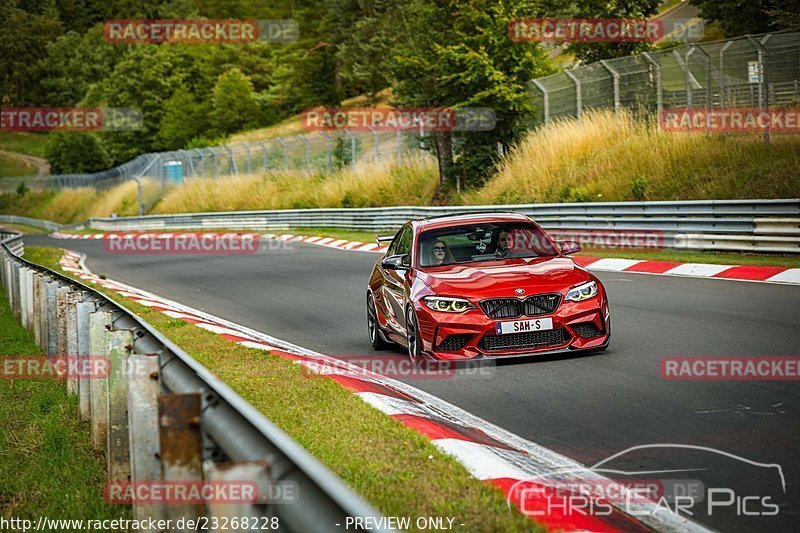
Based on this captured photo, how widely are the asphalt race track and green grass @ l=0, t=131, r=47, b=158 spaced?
138 m

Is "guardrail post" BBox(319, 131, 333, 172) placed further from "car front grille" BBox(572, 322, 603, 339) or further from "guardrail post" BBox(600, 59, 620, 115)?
"car front grille" BBox(572, 322, 603, 339)

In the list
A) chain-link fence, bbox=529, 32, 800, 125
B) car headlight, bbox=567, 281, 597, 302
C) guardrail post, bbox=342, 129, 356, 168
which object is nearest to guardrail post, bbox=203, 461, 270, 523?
car headlight, bbox=567, 281, 597, 302

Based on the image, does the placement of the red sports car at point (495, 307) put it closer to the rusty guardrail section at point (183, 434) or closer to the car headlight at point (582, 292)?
the car headlight at point (582, 292)

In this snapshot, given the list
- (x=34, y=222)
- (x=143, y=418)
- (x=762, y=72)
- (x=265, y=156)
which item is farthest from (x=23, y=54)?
(x=143, y=418)

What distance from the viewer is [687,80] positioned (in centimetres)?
2467

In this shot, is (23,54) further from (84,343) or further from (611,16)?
(84,343)

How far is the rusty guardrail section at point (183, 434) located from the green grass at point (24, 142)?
144898mm

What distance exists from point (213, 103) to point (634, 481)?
346ft

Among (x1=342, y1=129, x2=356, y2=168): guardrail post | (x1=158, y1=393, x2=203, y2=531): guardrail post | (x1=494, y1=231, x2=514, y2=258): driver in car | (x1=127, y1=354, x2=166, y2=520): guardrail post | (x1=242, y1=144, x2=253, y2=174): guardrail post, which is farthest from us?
(x1=242, y1=144, x2=253, y2=174): guardrail post

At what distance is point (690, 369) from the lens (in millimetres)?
8812

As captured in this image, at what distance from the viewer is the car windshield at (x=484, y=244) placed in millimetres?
10773

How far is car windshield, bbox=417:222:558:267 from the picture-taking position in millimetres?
10773

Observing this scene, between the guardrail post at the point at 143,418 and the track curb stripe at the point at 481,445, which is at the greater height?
the guardrail post at the point at 143,418

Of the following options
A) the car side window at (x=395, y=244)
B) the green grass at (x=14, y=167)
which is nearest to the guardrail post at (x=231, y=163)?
the car side window at (x=395, y=244)
